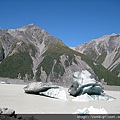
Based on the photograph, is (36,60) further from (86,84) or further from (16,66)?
(86,84)

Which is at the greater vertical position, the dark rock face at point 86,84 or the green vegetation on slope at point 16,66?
the green vegetation on slope at point 16,66

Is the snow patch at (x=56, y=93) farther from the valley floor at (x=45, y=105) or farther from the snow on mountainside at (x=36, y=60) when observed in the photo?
the snow on mountainside at (x=36, y=60)

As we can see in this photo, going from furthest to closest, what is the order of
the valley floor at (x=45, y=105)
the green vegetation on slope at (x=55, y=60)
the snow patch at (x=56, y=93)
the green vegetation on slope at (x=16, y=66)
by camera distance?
the green vegetation on slope at (x=55, y=60) < the green vegetation on slope at (x=16, y=66) < the snow patch at (x=56, y=93) < the valley floor at (x=45, y=105)

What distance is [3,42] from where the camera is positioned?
174m

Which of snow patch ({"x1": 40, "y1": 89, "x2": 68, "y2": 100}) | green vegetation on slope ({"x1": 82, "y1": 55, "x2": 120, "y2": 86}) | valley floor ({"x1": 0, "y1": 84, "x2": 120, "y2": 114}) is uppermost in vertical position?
green vegetation on slope ({"x1": 82, "y1": 55, "x2": 120, "y2": 86})

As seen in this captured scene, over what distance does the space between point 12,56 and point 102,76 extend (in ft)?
198

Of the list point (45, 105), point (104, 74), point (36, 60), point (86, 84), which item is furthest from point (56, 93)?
point (36, 60)

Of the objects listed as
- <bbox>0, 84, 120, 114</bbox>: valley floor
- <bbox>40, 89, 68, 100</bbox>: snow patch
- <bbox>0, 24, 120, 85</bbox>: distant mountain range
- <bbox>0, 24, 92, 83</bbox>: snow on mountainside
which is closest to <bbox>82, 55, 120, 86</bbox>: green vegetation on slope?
<bbox>0, 24, 120, 85</bbox>: distant mountain range

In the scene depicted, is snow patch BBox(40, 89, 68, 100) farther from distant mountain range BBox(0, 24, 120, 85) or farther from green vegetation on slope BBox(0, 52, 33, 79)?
green vegetation on slope BBox(0, 52, 33, 79)

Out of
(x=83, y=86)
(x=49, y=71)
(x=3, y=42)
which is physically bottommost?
(x=83, y=86)

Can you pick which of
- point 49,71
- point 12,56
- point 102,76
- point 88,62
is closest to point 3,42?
point 12,56

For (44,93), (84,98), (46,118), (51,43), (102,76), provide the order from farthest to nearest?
(51,43), (102,76), (44,93), (84,98), (46,118)

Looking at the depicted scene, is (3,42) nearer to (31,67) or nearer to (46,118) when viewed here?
(31,67)

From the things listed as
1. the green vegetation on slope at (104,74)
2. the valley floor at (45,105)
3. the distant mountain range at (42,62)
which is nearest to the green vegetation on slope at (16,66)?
the distant mountain range at (42,62)
